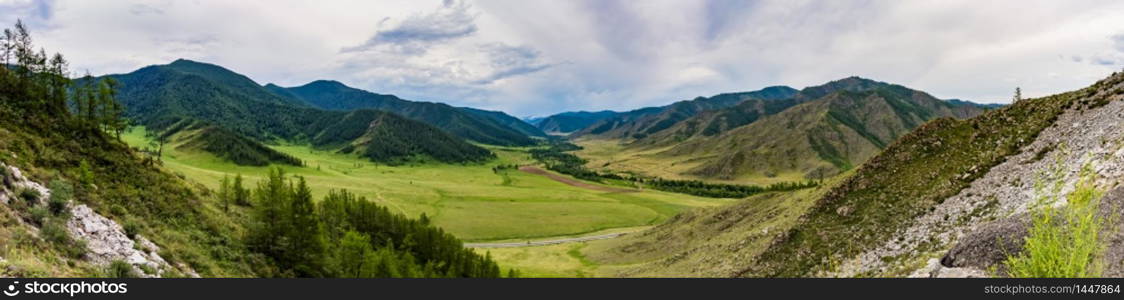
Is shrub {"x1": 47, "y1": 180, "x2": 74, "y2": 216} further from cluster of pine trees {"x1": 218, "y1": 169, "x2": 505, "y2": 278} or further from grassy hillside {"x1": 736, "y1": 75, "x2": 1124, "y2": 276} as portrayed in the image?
grassy hillside {"x1": 736, "y1": 75, "x2": 1124, "y2": 276}

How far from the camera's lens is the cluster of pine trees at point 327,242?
49188 millimetres

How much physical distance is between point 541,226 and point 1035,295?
153305 mm

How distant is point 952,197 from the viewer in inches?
1571

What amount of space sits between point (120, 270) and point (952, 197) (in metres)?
59.6

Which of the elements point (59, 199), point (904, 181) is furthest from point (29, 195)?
point (904, 181)

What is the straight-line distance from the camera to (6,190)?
27891mm

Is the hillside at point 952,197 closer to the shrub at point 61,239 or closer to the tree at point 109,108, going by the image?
the shrub at point 61,239

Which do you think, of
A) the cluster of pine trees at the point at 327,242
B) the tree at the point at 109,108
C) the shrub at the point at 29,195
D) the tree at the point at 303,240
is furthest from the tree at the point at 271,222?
the tree at the point at 109,108

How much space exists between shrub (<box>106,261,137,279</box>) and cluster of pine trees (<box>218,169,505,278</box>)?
22005mm

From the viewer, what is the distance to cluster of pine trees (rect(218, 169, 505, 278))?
49.2 metres

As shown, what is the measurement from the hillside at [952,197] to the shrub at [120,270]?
43351mm

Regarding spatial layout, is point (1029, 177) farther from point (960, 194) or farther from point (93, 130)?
point (93, 130)

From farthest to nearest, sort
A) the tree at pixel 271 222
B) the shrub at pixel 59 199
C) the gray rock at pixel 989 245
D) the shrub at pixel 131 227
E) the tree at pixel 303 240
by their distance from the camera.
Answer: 1. the tree at pixel 303 240
2. the tree at pixel 271 222
3. the shrub at pixel 131 227
4. the shrub at pixel 59 199
5. the gray rock at pixel 989 245

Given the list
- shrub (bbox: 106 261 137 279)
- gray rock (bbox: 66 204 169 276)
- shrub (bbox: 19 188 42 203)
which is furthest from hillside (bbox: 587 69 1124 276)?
shrub (bbox: 19 188 42 203)
